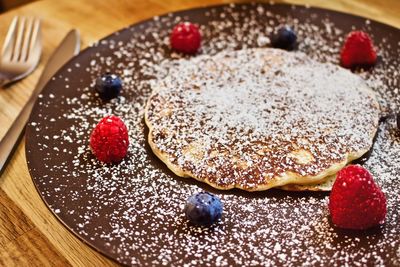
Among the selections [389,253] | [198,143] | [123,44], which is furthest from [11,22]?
[389,253]

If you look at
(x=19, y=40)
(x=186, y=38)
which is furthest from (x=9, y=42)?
(x=186, y=38)

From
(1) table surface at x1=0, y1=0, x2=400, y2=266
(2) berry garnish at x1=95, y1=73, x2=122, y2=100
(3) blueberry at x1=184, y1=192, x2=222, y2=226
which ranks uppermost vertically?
(3) blueberry at x1=184, y1=192, x2=222, y2=226

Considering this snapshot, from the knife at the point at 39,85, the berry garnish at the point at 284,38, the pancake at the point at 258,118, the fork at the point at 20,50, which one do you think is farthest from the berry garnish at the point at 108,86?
the berry garnish at the point at 284,38

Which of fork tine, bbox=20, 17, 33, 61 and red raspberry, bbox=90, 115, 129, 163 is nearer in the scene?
red raspberry, bbox=90, 115, 129, 163

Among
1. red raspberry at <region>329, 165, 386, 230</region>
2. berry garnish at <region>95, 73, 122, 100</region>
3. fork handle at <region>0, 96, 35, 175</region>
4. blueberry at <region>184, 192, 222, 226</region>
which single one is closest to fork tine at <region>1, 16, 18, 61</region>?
fork handle at <region>0, 96, 35, 175</region>

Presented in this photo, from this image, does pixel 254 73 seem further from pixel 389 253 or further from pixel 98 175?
pixel 389 253

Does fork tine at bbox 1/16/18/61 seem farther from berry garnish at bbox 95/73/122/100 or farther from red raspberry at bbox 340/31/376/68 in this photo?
red raspberry at bbox 340/31/376/68
